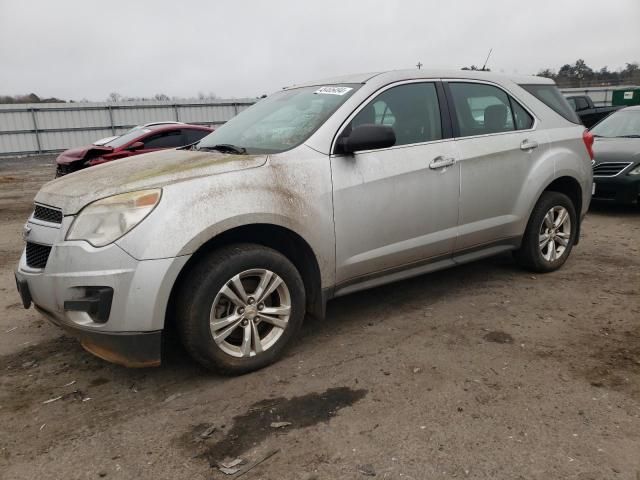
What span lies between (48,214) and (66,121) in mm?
22873

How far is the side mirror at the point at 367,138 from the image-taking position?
328 cm

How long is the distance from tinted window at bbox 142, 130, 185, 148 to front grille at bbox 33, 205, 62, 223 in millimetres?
6943

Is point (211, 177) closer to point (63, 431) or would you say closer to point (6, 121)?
point (63, 431)

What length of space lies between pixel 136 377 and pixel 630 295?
3924 millimetres

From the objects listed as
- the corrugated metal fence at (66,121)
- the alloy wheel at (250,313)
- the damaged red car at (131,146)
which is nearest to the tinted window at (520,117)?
the alloy wheel at (250,313)

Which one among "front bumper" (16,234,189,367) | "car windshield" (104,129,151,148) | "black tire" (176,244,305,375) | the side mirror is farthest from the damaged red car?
"front bumper" (16,234,189,367)

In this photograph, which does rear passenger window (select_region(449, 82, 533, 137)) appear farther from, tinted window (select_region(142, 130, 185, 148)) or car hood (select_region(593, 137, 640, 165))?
tinted window (select_region(142, 130, 185, 148))

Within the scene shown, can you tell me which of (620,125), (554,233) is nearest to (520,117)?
(554,233)

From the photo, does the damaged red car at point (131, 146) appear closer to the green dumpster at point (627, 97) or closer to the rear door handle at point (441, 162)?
the rear door handle at point (441, 162)

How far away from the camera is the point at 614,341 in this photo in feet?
11.4

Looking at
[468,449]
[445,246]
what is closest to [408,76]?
[445,246]

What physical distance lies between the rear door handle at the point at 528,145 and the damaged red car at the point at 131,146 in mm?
5940

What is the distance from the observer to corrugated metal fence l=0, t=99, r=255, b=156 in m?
22.4

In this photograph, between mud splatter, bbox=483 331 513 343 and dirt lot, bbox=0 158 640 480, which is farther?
mud splatter, bbox=483 331 513 343
